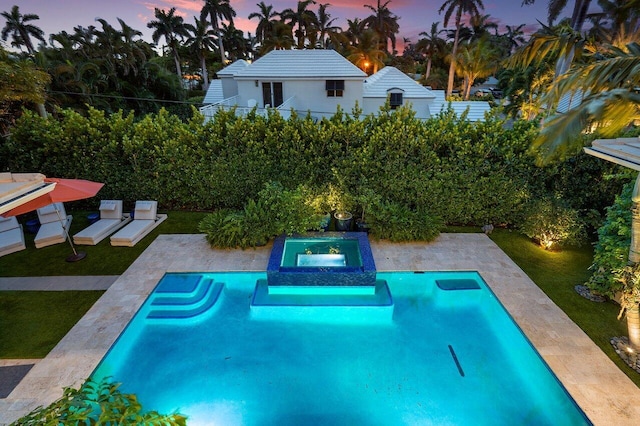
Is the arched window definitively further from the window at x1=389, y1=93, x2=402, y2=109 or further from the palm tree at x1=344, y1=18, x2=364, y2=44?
the palm tree at x1=344, y1=18, x2=364, y2=44

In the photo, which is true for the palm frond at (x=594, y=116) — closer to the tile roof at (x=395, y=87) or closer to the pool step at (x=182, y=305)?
the pool step at (x=182, y=305)

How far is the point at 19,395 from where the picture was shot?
5336 millimetres

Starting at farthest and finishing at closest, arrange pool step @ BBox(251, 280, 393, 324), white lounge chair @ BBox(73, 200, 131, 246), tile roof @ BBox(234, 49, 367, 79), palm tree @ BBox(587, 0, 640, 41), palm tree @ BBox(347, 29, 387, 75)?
palm tree @ BBox(347, 29, 387, 75)
tile roof @ BBox(234, 49, 367, 79)
palm tree @ BBox(587, 0, 640, 41)
white lounge chair @ BBox(73, 200, 131, 246)
pool step @ BBox(251, 280, 393, 324)

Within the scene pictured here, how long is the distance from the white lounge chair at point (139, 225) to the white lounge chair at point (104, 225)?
48 centimetres

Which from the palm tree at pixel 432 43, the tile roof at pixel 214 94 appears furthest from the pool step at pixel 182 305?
the palm tree at pixel 432 43

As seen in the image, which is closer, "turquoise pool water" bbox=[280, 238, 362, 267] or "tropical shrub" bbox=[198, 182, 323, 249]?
"turquoise pool water" bbox=[280, 238, 362, 267]

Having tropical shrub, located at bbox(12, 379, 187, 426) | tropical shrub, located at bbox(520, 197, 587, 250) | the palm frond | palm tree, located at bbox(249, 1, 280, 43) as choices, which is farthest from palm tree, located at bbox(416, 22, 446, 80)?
tropical shrub, located at bbox(12, 379, 187, 426)

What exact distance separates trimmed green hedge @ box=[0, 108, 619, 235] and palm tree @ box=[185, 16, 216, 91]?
40.1m

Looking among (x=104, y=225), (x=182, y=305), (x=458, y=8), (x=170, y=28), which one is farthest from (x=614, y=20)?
(x=170, y=28)

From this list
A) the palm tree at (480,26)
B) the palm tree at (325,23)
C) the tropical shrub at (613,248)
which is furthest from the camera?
the palm tree at (325,23)

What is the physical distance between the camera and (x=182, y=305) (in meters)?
7.88

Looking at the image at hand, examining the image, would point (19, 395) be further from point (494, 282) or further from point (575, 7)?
point (575, 7)

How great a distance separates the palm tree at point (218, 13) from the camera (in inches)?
1797

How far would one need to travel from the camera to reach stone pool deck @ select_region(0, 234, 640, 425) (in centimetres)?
536
